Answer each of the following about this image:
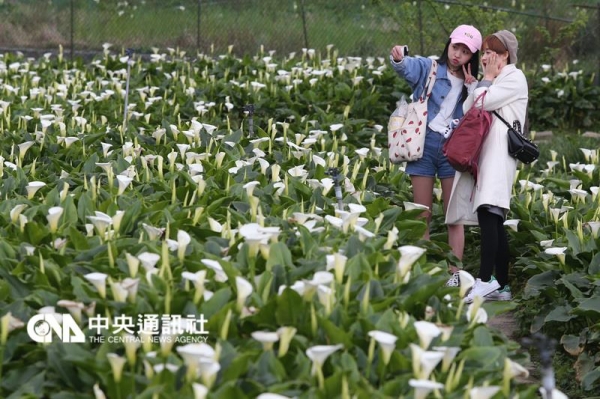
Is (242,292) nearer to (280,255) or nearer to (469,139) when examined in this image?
(280,255)

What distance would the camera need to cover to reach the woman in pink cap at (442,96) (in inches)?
279

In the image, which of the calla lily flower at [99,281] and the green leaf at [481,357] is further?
the calla lily flower at [99,281]

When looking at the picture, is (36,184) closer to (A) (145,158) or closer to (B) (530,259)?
(A) (145,158)

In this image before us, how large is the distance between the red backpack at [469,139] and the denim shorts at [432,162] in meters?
0.45

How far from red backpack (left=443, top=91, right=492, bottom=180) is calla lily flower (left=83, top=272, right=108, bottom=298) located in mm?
2843

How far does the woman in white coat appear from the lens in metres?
6.68

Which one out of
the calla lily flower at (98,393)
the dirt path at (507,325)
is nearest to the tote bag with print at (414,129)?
the dirt path at (507,325)

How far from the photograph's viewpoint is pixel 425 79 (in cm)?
718

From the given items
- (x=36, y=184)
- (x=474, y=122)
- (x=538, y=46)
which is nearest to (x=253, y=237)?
(x=36, y=184)

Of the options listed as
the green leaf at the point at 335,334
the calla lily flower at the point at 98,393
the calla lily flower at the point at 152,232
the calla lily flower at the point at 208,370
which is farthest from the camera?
the calla lily flower at the point at 152,232

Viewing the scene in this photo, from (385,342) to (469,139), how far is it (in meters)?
2.95

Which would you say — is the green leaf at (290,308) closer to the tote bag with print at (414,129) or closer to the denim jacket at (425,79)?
the tote bag with print at (414,129)

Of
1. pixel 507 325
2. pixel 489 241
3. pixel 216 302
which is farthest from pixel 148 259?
pixel 507 325

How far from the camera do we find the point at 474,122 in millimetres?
6656
